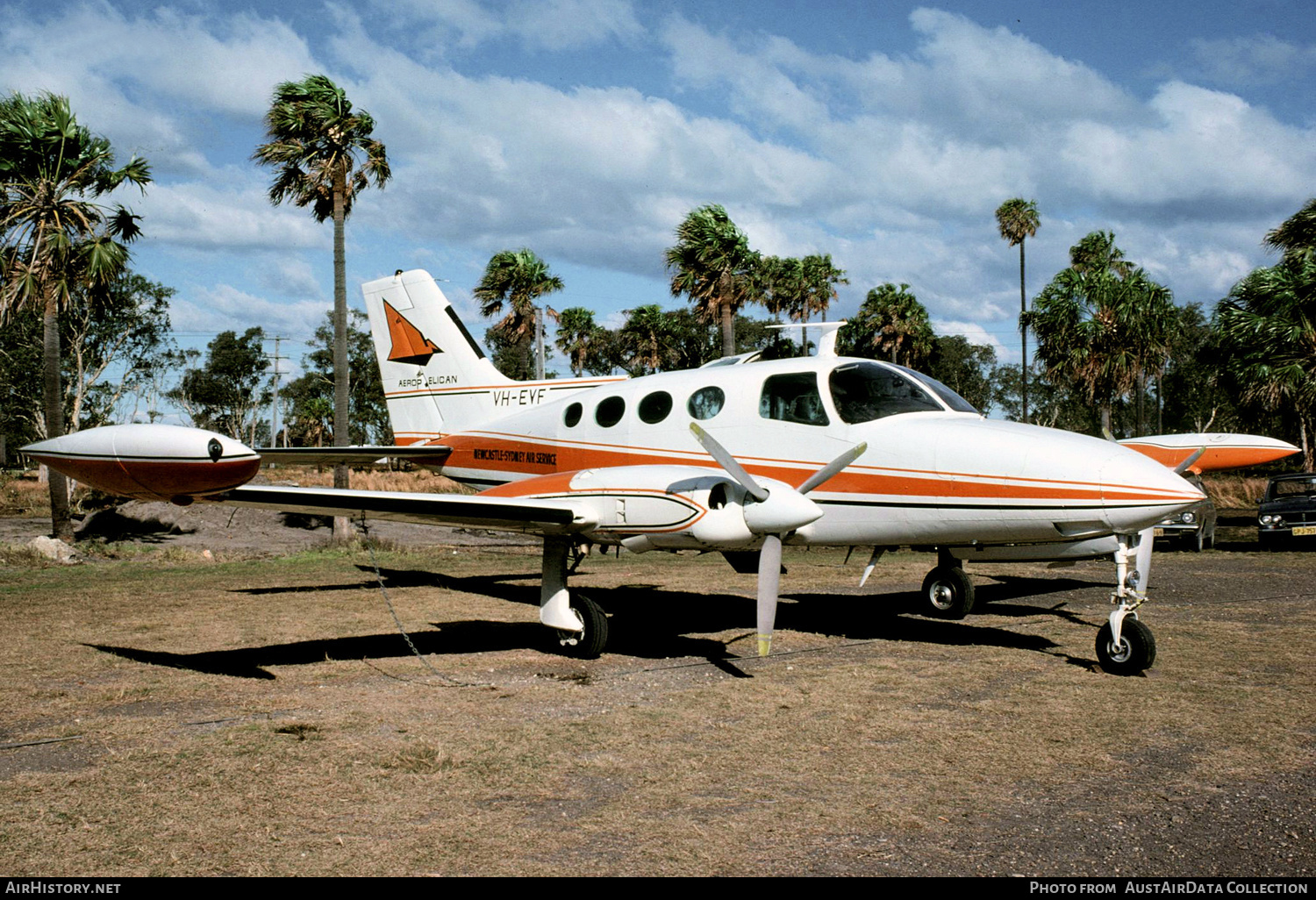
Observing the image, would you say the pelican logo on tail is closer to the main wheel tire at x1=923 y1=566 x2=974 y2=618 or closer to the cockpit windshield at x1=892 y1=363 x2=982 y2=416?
the cockpit windshield at x1=892 y1=363 x2=982 y2=416

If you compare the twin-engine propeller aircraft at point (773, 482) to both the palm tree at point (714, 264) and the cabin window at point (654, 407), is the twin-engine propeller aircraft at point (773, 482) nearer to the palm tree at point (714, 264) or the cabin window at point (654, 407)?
the cabin window at point (654, 407)

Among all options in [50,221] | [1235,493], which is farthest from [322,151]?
[1235,493]

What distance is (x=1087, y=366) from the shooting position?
35344 mm

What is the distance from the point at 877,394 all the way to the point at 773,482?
1662 millimetres

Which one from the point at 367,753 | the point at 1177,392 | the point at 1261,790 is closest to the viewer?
the point at 1261,790

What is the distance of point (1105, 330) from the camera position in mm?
35219

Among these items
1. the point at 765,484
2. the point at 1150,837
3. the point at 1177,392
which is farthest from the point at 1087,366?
the point at 1177,392

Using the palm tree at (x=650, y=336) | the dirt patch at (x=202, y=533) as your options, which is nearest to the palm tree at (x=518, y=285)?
the palm tree at (x=650, y=336)

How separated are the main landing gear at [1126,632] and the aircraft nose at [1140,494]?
0.47m

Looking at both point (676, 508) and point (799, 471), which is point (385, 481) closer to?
point (799, 471)

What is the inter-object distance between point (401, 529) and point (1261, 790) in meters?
24.1

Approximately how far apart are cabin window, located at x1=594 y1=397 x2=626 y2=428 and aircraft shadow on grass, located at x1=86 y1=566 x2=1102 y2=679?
8.21ft

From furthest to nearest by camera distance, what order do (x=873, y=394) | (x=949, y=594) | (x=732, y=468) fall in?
(x=949, y=594) < (x=873, y=394) < (x=732, y=468)

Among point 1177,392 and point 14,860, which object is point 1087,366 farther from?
point 1177,392
